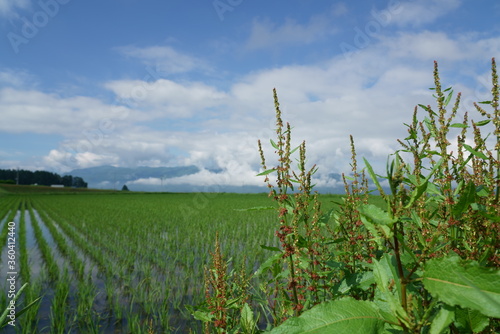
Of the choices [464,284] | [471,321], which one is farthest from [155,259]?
[464,284]

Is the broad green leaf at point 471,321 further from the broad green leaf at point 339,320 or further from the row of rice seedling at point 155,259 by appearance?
the row of rice seedling at point 155,259

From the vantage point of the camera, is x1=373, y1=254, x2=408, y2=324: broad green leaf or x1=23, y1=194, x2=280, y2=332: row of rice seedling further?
x1=23, y1=194, x2=280, y2=332: row of rice seedling

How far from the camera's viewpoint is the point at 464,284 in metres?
0.70

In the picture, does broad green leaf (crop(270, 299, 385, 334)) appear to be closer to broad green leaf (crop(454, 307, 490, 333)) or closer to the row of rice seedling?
broad green leaf (crop(454, 307, 490, 333))

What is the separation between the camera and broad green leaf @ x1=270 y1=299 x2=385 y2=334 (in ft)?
→ 2.53

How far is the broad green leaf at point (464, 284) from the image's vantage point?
659 mm

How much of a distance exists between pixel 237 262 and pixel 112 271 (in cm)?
312

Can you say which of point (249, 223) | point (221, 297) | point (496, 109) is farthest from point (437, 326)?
point (249, 223)

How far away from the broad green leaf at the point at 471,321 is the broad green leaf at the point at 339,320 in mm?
342

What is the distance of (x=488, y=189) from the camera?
1.30 metres

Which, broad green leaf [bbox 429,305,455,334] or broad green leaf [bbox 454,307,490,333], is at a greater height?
broad green leaf [bbox 429,305,455,334]

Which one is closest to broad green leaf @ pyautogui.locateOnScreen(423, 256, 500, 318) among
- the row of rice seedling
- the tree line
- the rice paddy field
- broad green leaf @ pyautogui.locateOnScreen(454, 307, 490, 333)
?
broad green leaf @ pyautogui.locateOnScreen(454, 307, 490, 333)

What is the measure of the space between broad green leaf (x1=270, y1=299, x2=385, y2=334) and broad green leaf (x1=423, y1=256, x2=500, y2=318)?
0.17m

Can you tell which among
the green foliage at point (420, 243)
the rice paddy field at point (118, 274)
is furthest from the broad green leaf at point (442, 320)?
the rice paddy field at point (118, 274)
